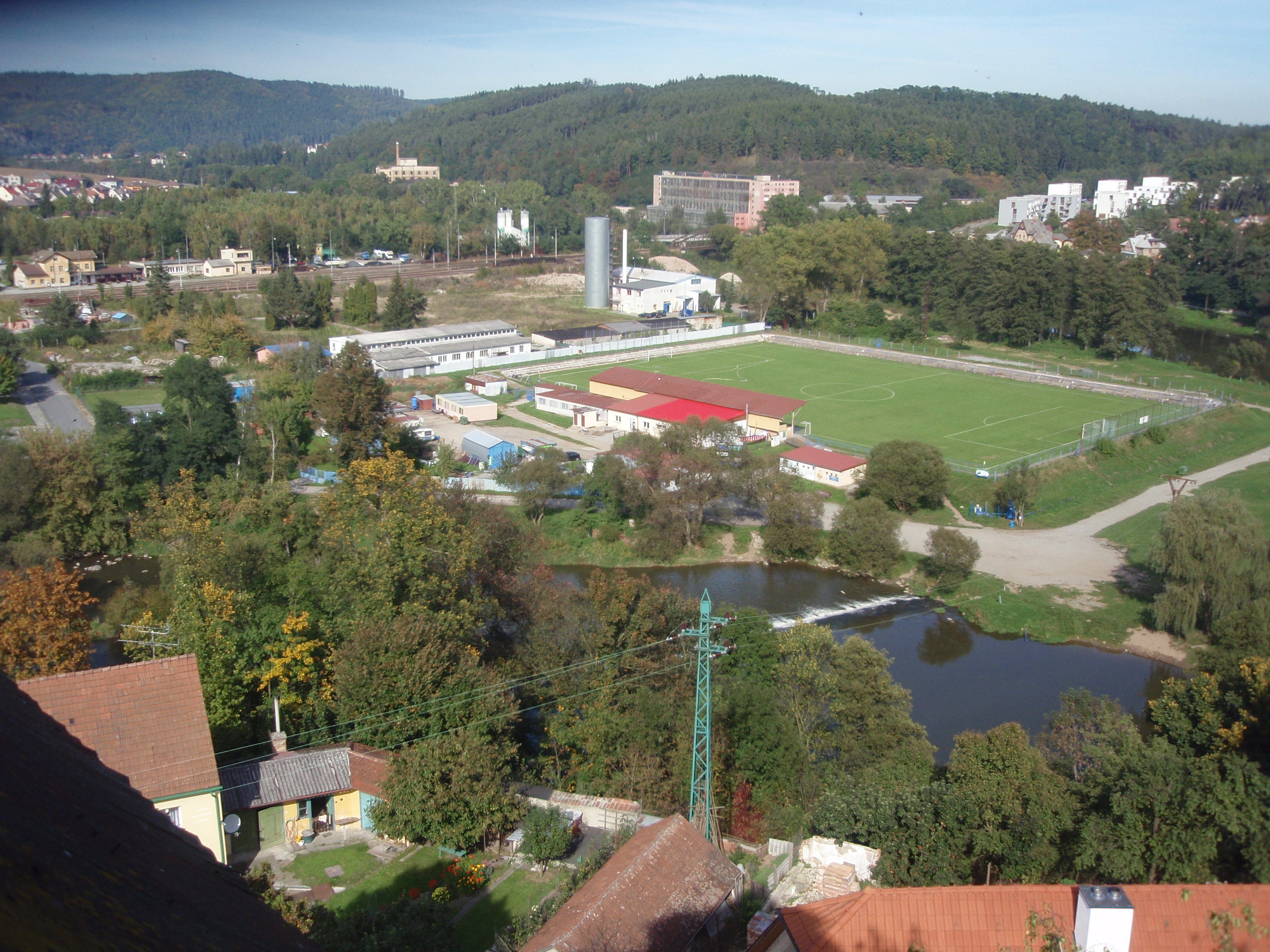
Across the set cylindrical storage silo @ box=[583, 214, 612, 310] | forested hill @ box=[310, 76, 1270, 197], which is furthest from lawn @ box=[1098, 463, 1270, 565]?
forested hill @ box=[310, 76, 1270, 197]

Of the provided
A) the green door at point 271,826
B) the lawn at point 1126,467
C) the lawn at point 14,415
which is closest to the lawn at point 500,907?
the green door at point 271,826

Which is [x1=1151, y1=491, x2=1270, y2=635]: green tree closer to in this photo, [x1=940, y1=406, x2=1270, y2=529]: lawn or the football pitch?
[x1=940, y1=406, x2=1270, y2=529]: lawn

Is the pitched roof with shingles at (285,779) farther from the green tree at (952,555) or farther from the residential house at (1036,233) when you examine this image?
the residential house at (1036,233)

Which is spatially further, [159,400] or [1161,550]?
[159,400]

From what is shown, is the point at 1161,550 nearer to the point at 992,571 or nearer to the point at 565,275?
the point at 992,571

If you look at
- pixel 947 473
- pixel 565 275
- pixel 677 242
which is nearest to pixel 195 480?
pixel 947 473

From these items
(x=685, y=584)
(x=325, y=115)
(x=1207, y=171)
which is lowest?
(x=685, y=584)

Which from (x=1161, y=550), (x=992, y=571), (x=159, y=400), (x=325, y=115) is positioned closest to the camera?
(x=1161, y=550)
